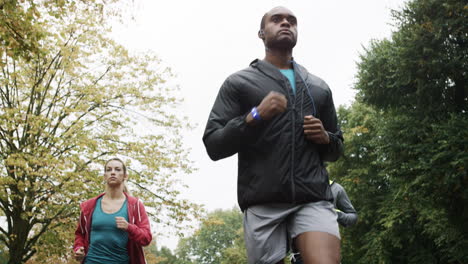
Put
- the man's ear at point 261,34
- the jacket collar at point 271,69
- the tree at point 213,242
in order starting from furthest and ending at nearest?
the tree at point 213,242 < the man's ear at point 261,34 < the jacket collar at point 271,69

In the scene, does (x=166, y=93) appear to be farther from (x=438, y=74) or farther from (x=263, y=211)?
(x=263, y=211)

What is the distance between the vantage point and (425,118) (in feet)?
57.6

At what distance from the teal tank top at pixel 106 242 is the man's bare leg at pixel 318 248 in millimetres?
2955

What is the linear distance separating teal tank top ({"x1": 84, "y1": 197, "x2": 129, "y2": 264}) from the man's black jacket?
2667mm

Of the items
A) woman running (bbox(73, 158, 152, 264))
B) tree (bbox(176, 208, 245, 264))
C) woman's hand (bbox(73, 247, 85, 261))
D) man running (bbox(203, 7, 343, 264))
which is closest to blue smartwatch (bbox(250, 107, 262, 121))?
man running (bbox(203, 7, 343, 264))

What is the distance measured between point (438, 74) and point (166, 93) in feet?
30.4

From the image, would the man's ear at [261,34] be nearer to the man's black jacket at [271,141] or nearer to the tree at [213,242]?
the man's black jacket at [271,141]

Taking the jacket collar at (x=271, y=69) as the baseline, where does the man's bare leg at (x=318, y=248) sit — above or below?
below

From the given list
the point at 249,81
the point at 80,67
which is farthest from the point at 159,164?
the point at 249,81

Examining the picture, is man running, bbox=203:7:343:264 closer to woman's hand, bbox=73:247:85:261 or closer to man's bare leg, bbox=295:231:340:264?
man's bare leg, bbox=295:231:340:264

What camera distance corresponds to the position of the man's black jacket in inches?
110

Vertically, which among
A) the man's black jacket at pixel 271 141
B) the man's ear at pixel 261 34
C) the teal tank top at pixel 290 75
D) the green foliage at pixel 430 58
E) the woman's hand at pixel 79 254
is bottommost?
the woman's hand at pixel 79 254

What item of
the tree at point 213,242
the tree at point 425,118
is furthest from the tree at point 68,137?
the tree at point 213,242

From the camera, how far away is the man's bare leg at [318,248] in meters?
2.65
